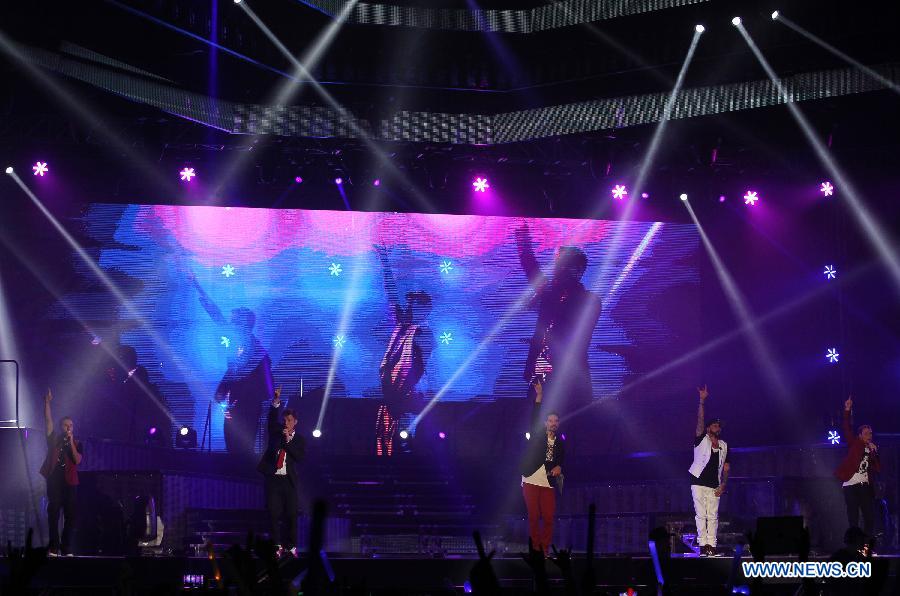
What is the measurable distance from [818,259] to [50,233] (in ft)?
37.8

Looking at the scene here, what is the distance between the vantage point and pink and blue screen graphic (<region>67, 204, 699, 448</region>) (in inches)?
670

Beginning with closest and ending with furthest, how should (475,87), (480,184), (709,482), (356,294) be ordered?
(709,482)
(475,87)
(356,294)
(480,184)

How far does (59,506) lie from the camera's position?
1255cm

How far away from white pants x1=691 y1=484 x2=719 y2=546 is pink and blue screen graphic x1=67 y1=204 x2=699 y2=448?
5259 mm

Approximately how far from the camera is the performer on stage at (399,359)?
17.6 meters

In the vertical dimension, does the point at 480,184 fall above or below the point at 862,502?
above

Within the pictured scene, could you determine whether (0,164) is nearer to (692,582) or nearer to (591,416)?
(591,416)

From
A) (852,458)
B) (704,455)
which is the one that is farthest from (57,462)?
(852,458)

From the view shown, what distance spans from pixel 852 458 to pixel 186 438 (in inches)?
364

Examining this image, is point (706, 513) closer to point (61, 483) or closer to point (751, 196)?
point (751, 196)

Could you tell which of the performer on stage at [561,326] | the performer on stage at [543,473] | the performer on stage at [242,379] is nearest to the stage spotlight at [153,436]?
the performer on stage at [242,379]

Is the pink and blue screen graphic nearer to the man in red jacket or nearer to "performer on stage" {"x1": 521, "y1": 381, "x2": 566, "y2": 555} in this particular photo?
the man in red jacket

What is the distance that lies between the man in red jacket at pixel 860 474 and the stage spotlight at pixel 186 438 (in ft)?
29.4

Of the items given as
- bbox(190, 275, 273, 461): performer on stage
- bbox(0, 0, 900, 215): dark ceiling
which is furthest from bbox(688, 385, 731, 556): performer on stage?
bbox(190, 275, 273, 461): performer on stage
